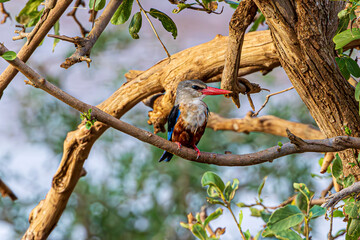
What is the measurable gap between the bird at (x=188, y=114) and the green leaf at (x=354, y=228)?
0.75 metres

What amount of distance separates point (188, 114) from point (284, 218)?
717 mm

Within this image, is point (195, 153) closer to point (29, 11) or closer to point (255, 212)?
point (255, 212)

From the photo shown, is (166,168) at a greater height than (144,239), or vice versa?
(166,168)

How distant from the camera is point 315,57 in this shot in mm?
1538

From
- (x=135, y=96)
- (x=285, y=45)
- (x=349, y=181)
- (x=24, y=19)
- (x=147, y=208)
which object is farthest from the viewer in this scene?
(x=147, y=208)

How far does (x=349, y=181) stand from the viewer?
64.7 inches

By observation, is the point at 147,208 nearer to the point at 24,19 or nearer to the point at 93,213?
the point at 93,213

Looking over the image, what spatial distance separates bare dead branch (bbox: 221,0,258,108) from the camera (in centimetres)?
161

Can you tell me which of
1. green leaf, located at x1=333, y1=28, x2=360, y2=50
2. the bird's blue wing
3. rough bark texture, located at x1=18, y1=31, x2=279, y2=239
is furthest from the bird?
green leaf, located at x1=333, y1=28, x2=360, y2=50

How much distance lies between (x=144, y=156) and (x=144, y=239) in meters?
0.61

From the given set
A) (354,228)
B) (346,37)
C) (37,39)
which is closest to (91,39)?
(37,39)

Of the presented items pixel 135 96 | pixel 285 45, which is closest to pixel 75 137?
pixel 135 96

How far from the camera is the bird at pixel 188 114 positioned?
2.01m

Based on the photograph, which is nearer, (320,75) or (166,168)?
(320,75)
